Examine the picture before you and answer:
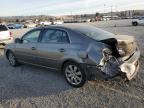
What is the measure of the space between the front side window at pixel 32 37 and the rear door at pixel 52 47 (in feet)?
1.08

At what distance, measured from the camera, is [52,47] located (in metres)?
6.61

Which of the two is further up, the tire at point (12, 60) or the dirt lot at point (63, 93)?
the tire at point (12, 60)

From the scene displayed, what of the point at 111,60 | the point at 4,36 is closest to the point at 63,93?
the point at 111,60

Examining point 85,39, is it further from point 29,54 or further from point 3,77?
point 3,77

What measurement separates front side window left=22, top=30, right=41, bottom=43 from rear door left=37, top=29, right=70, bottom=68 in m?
0.33

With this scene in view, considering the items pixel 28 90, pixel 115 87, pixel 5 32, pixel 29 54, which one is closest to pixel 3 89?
pixel 28 90

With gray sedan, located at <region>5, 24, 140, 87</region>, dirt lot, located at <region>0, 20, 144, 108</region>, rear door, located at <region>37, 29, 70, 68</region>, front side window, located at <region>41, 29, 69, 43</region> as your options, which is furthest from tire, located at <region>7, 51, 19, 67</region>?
front side window, located at <region>41, 29, 69, 43</region>

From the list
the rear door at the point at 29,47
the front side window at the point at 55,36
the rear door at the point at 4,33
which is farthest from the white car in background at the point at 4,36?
the front side window at the point at 55,36

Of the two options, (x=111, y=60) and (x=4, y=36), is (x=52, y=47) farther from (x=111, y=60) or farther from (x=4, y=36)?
(x=4, y=36)

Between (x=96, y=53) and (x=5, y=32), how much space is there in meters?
Result: 10.8

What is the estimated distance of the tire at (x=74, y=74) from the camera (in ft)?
19.4

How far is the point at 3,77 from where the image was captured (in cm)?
743

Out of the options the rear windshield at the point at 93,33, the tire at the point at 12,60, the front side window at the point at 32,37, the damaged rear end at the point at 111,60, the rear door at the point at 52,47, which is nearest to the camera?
the damaged rear end at the point at 111,60

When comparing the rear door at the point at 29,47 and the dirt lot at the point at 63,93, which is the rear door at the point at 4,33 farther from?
the dirt lot at the point at 63,93
